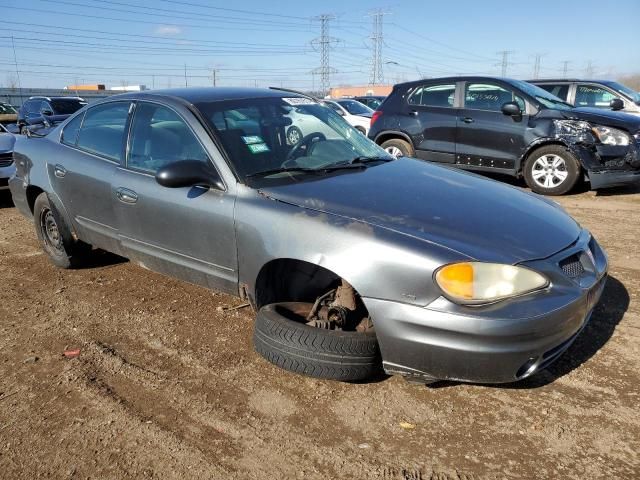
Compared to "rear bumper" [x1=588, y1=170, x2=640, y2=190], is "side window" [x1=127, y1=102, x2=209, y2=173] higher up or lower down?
higher up

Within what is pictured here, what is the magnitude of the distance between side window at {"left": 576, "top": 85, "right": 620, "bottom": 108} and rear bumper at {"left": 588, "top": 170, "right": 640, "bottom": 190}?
330 cm

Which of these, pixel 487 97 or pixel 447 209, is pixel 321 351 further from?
pixel 487 97

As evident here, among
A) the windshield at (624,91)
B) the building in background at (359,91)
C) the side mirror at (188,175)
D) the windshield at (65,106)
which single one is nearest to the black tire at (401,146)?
the windshield at (624,91)

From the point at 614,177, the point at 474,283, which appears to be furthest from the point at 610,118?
the point at 474,283

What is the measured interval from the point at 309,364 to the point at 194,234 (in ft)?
3.59

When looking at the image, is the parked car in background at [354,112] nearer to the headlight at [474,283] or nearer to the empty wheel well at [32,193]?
the empty wheel well at [32,193]

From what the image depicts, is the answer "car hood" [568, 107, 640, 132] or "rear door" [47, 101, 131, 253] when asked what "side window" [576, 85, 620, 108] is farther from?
"rear door" [47, 101, 131, 253]

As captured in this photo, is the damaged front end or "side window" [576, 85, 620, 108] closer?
the damaged front end

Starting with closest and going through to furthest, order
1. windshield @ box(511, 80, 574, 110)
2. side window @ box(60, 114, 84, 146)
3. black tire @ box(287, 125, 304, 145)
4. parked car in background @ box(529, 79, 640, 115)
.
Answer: black tire @ box(287, 125, 304, 145) < side window @ box(60, 114, 84, 146) < windshield @ box(511, 80, 574, 110) < parked car in background @ box(529, 79, 640, 115)

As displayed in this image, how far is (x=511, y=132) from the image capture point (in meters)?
7.64

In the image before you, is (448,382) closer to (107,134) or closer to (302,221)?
(302,221)

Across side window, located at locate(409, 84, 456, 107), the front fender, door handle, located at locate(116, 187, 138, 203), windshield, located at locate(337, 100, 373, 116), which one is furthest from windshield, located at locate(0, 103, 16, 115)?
the front fender

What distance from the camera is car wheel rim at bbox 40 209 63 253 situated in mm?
4594

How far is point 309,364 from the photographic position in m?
2.61
